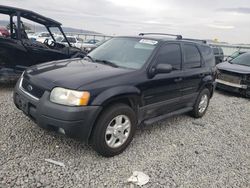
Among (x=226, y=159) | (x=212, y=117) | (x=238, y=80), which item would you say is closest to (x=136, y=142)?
(x=226, y=159)

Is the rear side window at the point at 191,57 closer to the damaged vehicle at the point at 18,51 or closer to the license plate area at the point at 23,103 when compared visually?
the license plate area at the point at 23,103

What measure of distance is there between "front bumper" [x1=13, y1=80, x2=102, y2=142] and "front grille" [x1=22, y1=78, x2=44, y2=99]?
9cm

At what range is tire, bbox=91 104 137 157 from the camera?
127 inches

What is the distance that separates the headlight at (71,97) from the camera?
3006 millimetres

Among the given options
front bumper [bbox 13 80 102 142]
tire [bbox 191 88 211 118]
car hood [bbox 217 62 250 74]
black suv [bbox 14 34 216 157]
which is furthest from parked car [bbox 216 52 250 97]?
front bumper [bbox 13 80 102 142]

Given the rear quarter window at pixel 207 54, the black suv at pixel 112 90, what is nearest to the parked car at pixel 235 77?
the rear quarter window at pixel 207 54

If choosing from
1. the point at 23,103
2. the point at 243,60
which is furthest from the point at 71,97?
the point at 243,60

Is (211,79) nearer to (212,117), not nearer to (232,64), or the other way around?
(212,117)

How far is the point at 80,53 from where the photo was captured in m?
7.25

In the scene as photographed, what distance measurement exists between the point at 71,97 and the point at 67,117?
0.25 m

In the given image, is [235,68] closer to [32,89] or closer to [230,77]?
[230,77]

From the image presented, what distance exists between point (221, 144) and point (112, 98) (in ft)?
7.78

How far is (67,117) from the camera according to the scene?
9.73 ft

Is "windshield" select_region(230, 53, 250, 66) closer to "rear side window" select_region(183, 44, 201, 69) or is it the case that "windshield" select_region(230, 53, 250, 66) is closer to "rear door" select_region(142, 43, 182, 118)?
"rear side window" select_region(183, 44, 201, 69)
